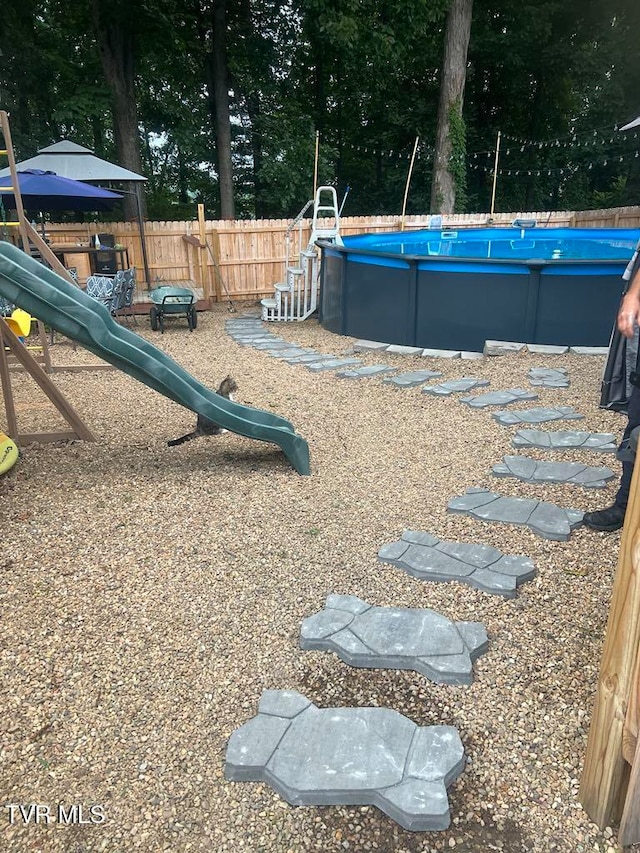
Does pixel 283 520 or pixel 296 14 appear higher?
pixel 296 14

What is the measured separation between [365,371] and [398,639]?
415 cm

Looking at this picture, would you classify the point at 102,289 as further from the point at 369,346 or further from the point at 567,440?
the point at 567,440

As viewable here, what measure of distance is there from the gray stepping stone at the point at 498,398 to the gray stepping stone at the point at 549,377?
29cm

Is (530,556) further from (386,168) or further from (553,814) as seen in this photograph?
(386,168)

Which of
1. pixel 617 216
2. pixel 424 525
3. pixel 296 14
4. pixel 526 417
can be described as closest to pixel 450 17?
pixel 296 14

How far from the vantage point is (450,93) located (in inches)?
595

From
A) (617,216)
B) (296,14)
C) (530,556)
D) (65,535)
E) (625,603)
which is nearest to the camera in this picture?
(625,603)

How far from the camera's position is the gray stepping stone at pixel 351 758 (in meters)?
1.56

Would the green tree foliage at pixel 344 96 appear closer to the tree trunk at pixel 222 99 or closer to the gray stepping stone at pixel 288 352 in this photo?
the tree trunk at pixel 222 99

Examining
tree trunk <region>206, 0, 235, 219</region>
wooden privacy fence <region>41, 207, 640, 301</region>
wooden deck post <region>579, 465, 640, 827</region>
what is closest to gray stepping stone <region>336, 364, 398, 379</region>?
wooden deck post <region>579, 465, 640, 827</region>

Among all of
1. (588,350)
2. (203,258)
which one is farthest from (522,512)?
(203,258)

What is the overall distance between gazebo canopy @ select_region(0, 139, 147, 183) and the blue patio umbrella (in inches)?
16.4

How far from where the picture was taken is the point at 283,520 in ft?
10.3

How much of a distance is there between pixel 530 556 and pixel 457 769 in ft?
4.21
